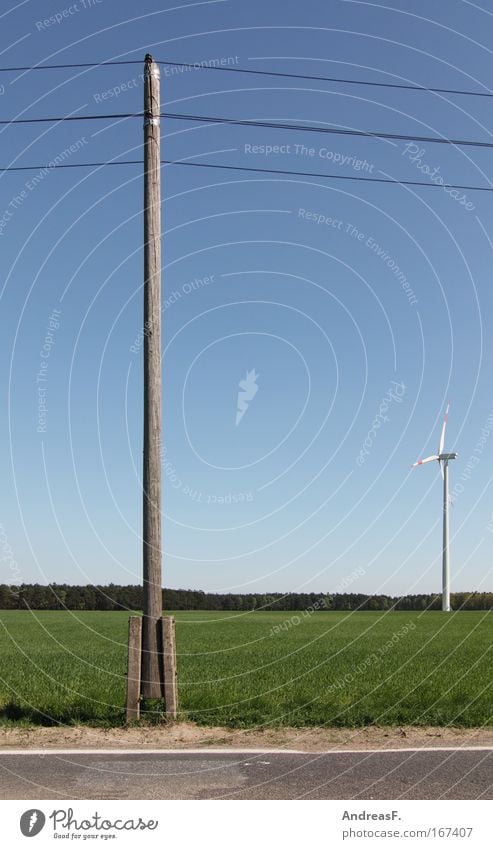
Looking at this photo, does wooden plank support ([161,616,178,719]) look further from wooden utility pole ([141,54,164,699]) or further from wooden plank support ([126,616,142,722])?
wooden plank support ([126,616,142,722])

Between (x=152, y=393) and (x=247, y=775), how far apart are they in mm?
5739

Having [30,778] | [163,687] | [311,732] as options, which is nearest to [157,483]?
[163,687]

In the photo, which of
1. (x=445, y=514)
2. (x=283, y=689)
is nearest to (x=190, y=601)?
(x=445, y=514)

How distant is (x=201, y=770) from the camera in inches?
335

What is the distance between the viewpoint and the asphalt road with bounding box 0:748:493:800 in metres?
7.52

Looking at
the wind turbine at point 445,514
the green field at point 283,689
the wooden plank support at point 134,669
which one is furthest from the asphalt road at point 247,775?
the wind turbine at point 445,514

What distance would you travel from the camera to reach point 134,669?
453 inches

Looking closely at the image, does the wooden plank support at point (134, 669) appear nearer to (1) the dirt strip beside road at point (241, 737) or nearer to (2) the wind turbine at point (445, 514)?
(1) the dirt strip beside road at point (241, 737)
